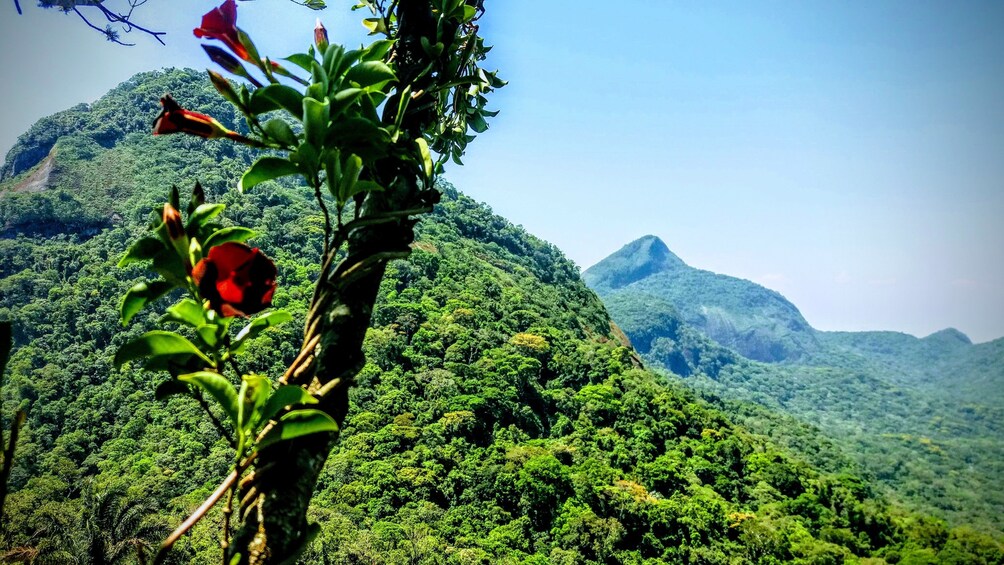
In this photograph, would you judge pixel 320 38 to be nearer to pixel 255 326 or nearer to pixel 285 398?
pixel 255 326

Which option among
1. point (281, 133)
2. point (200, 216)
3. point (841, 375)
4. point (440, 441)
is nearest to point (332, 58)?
point (281, 133)

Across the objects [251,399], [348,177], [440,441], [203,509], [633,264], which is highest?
[633,264]

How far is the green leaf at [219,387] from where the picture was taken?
55 centimetres

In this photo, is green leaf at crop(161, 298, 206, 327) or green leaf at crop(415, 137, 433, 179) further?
green leaf at crop(415, 137, 433, 179)

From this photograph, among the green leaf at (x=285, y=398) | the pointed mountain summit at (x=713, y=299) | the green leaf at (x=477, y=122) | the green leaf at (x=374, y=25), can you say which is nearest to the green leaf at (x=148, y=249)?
the green leaf at (x=285, y=398)

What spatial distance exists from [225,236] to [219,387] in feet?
0.67

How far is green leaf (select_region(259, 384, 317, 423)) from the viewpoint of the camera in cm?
54

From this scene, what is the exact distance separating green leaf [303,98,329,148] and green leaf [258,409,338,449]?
0.97 ft

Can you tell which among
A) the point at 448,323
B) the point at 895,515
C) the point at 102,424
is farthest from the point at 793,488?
the point at 102,424

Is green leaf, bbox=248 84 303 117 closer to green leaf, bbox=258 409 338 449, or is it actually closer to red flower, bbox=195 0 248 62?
red flower, bbox=195 0 248 62

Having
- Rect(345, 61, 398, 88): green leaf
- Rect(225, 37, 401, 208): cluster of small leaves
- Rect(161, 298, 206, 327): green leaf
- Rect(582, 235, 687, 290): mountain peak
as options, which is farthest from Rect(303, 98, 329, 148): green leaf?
Rect(582, 235, 687, 290): mountain peak

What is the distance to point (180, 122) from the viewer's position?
627 millimetres

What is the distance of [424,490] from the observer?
65.6 feet

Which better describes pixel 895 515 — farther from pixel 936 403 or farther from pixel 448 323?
pixel 936 403
